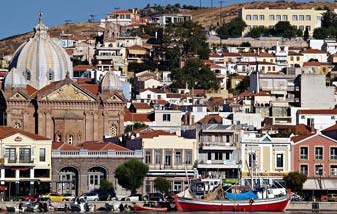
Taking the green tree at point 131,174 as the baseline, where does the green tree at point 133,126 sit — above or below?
above

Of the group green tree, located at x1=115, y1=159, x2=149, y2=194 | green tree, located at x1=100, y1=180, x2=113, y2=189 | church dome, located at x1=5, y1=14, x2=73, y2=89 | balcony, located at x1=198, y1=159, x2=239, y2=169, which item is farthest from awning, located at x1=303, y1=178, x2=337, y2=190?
church dome, located at x1=5, y1=14, x2=73, y2=89

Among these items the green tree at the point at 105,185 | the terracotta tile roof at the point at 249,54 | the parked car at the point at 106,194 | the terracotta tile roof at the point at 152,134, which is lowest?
the parked car at the point at 106,194

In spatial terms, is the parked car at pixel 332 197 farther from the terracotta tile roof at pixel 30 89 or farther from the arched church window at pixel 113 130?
the terracotta tile roof at pixel 30 89

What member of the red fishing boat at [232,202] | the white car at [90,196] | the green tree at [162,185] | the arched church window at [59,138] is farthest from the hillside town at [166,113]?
the red fishing boat at [232,202]

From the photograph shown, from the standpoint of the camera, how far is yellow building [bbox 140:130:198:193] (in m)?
104

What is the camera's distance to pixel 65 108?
127062mm

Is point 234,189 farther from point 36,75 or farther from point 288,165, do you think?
point 36,75

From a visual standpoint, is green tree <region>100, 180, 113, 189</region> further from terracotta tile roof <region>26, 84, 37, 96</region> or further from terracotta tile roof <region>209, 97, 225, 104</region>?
terracotta tile roof <region>209, 97, 225, 104</region>

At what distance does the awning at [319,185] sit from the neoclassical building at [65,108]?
1135 inches

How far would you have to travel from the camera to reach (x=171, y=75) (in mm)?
169750

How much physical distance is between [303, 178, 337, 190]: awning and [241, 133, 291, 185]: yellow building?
80.4 inches

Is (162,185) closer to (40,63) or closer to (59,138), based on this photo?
(59,138)

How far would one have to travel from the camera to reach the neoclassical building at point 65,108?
415 feet

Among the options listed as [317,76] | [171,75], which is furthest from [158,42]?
[317,76]
